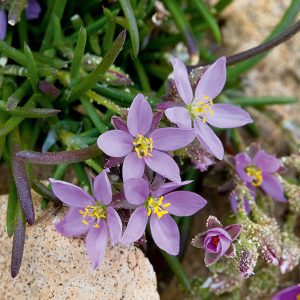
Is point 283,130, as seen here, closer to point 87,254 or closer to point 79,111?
point 79,111

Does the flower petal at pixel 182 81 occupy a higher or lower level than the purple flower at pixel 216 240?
higher

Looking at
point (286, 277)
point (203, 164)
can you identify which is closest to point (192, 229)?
point (286, 277)

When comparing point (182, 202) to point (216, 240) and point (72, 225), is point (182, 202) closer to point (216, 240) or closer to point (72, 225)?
point (216, 240)

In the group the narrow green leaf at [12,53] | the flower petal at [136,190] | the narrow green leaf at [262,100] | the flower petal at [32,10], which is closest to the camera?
the flower petal at [136,190]

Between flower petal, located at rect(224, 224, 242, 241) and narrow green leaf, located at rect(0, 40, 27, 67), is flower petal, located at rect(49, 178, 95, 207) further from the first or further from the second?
narrow green leaf, located at rect(0, 40, 27, 67)

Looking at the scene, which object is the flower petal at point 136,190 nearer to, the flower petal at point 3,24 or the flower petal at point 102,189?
the flower petal at point 102,189

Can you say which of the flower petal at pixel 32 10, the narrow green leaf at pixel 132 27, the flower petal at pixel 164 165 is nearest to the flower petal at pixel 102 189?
the flower petal at pixel 164 165

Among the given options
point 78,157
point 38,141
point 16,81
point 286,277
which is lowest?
point 286,277
